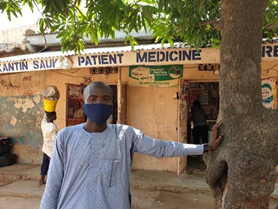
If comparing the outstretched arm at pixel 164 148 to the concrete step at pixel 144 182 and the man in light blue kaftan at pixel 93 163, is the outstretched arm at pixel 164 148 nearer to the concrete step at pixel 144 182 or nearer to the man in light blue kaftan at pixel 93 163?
the man in light blue kaftan at pixel 93 163

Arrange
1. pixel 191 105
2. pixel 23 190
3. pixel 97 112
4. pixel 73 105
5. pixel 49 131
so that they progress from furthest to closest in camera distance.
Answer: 1. pixel 191 105
2. pixel 73 105
3. pixel 23 190
4. pixel 49 131
5. pixel 97 112

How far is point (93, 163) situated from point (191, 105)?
6987 millimetres

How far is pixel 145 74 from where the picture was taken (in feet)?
20.3

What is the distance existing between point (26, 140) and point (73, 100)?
7.26 ft

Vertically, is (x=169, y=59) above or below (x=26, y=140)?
above

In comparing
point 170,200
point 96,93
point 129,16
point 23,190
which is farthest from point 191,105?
point 96,93

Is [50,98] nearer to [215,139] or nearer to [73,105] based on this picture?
[73,105]

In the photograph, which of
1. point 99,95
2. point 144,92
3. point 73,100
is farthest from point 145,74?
point 99,95

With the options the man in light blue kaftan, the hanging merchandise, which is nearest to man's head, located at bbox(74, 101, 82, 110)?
the hanging merchandise

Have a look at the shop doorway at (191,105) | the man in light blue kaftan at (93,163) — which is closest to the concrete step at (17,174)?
the shop doorway at (191,105)

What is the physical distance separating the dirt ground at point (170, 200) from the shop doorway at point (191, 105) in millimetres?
1291

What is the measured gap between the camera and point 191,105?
8367mm

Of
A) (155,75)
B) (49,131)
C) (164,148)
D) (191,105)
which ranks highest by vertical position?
(155,75)

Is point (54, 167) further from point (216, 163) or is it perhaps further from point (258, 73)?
point (258, 73)
